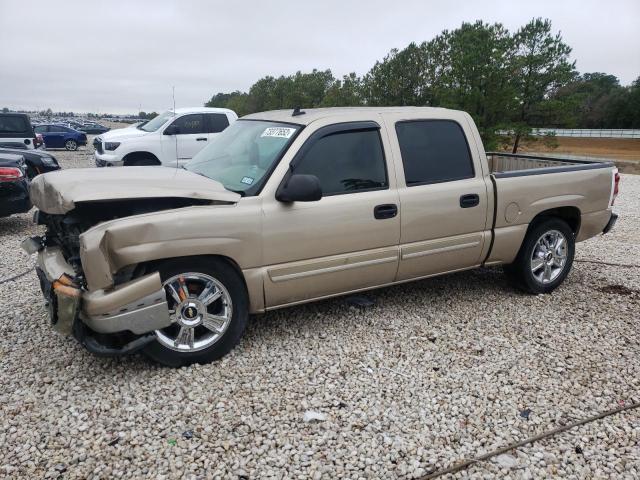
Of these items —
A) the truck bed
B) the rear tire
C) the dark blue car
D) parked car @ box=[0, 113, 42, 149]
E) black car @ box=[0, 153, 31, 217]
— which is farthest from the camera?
the dark blue car

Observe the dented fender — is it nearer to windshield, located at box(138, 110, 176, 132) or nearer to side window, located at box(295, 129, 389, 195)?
side window, located at box(295, 129, 389, 195)

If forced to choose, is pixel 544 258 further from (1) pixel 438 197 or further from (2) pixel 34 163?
(2) pixel 34 163

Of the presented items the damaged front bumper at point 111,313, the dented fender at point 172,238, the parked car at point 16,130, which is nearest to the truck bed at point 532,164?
the dented fender at point 172,238

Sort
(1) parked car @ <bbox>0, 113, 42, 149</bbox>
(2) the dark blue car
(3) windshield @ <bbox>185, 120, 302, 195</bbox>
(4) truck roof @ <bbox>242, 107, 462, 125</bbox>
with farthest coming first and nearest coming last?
(2) the dark blue car < (1) parked car @ <bbox>0, 113, 42, 149</bbox> < (4) truck roof @ <bbox>242, 107, 462, 125</bbox> < (3) windshield @ <bbox>185, 120, 302, 195</bbox>

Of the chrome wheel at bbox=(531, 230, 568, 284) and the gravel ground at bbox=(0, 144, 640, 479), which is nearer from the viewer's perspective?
the gravel ground at bbox=(0, 144, 640, 479)

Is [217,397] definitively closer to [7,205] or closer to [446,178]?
[446,178]

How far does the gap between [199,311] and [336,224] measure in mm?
1187

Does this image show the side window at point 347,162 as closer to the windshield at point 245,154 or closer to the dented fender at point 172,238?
the windshield at point 245,154

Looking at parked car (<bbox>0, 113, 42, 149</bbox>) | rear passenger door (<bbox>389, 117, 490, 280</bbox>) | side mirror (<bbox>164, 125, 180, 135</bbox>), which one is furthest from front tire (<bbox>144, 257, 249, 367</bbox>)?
parked car (<bbox>0, 113, 42, 149</bbox>)

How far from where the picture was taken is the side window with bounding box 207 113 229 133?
40.8ft

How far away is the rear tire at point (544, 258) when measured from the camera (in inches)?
198

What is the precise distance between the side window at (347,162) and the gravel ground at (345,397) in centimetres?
121

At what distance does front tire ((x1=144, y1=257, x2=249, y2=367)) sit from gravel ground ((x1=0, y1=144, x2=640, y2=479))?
137mm

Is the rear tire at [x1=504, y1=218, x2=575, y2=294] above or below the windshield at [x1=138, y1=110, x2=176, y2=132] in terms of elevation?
below
